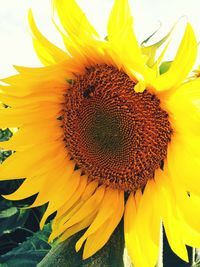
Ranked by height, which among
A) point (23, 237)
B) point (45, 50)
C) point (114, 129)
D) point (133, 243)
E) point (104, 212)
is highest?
point (45, 50)

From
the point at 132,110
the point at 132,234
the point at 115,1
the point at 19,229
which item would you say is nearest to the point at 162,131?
the point at 132,110

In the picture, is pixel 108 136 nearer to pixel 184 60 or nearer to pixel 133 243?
pixel 133 243

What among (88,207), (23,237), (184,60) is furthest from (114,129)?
(23,237)

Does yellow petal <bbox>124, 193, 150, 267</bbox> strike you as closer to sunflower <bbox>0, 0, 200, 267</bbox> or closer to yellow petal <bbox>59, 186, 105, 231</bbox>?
Answer: sunflower <bbox>0, 0, 200, 267</bbox>

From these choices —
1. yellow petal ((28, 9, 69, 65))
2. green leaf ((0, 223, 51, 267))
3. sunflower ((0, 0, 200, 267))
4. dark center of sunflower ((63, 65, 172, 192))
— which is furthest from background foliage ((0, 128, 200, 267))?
yellow petal ((28, 9, 69, 65))

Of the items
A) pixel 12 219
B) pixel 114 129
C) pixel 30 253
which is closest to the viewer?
pixel 114 129

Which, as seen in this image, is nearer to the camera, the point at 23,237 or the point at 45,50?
the point at 45,50

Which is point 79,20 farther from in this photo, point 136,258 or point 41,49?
point 136,258
